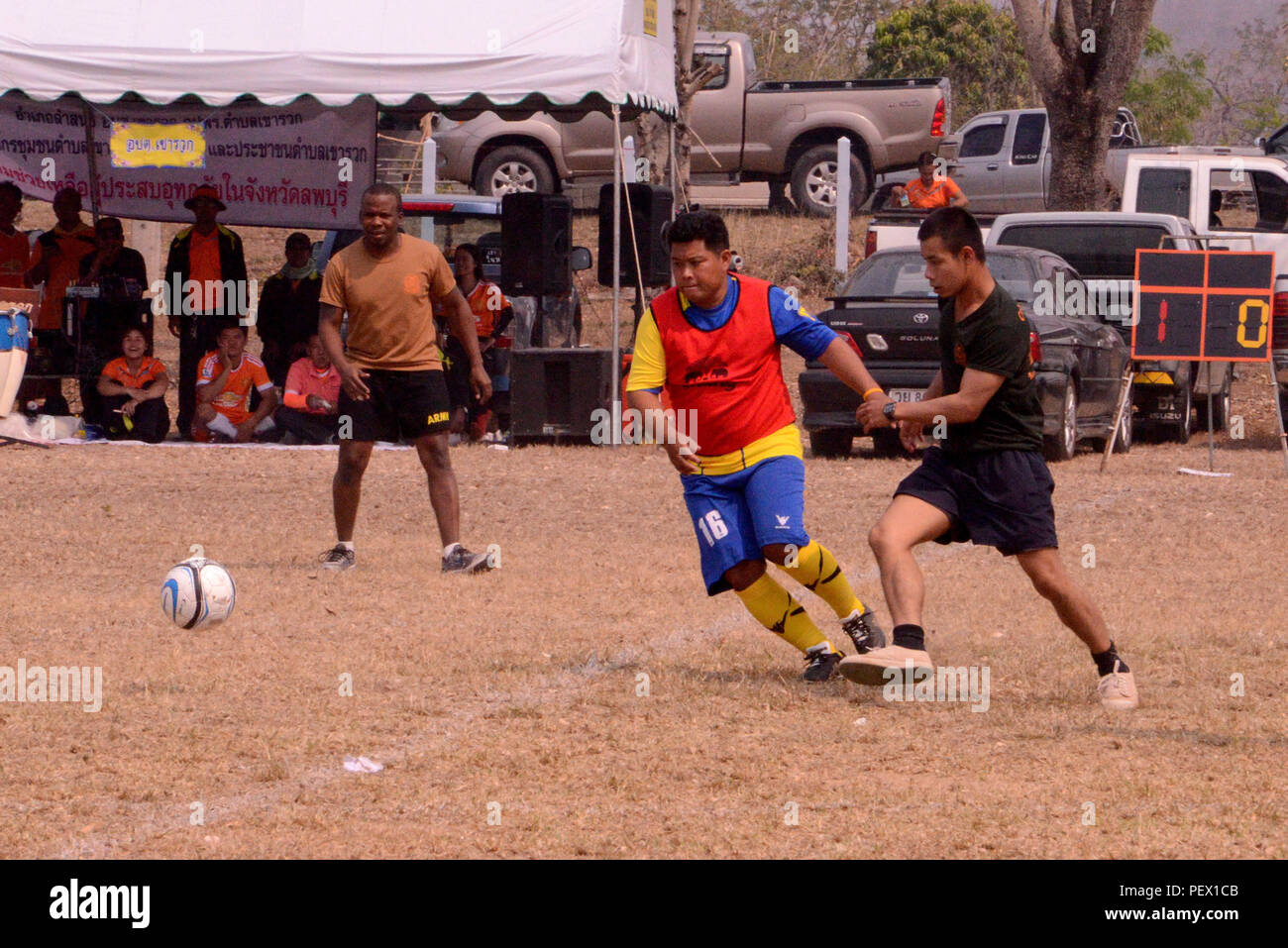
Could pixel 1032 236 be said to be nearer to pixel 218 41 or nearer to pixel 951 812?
pixel 218 41

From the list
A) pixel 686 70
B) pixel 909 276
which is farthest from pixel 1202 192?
pixel 686 70

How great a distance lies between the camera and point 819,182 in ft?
88.0

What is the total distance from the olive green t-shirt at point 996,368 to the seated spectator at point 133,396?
10799mm

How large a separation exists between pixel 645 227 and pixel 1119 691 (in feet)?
33.8

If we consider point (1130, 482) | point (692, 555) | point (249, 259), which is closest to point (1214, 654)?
point (692, 555)

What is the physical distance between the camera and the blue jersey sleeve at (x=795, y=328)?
22.3 ft

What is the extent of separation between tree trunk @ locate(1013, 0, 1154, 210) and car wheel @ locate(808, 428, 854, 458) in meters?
8.43

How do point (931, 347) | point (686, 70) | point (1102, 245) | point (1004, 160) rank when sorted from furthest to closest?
1. point (1004, 160)
2. point (686, 70)
3. point (1102, 245)
4. point (931, 347)

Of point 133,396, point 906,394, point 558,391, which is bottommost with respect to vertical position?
point 133,396

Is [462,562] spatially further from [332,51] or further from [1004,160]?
[1004,160]

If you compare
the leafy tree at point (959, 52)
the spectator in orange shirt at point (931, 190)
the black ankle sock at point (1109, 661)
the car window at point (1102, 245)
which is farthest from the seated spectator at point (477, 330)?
the leafy tree at point (959, 52)

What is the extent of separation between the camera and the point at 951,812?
17.1ft

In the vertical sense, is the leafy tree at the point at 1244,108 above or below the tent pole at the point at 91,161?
above

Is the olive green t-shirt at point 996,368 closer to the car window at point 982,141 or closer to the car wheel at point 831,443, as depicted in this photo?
the car wheel at point 831,443
